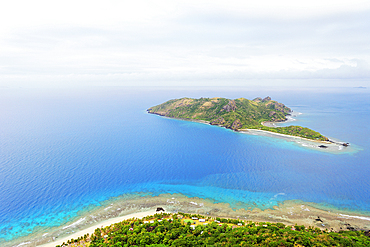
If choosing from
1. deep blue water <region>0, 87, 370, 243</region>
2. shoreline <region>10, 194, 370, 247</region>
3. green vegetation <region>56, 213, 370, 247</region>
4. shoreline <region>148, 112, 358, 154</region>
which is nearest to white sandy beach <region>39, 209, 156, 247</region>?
shoreline <region>10, 194, 370, 247</region>

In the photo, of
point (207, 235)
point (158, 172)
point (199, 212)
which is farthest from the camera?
point (158, 172)

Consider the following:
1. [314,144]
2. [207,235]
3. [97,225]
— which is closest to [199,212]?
[207,235]

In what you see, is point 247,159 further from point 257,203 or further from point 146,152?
point 146,152

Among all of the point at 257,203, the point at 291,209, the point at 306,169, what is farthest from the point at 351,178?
the point at 257,203

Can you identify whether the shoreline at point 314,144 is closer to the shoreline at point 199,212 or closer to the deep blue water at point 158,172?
the deep blue water at point 158,172

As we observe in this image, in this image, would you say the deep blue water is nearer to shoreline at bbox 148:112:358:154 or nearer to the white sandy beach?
shoreline at bbox 148:112:358:154

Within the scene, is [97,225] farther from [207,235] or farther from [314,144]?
[314,144]
